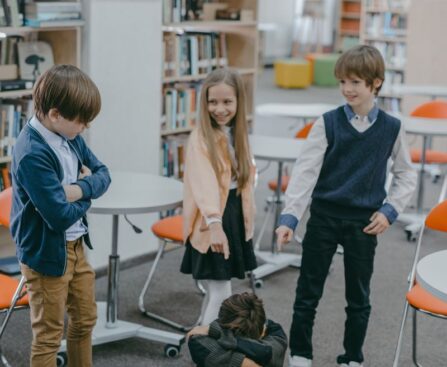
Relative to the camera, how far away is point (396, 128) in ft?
10.9

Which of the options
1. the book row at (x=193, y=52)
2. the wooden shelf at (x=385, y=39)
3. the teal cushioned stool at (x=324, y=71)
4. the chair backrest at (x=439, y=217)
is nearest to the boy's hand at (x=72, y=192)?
the chair backrest at (x=439, y=217)

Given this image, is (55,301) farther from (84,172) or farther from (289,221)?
(289,221)

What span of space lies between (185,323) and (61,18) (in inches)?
67.5

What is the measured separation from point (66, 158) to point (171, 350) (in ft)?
4.28

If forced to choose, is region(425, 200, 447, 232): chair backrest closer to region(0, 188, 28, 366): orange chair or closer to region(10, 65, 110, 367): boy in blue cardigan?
region(10, 65, 110, 367): boy in blue cardigan

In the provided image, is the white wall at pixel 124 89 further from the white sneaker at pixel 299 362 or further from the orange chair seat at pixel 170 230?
the white sneaker at pixel 299 362

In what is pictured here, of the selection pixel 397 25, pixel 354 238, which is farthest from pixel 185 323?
pixel 397 25

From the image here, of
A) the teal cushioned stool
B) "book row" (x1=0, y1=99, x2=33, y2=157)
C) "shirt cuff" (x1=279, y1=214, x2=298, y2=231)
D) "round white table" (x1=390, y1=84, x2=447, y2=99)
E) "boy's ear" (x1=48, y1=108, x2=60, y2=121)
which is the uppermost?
"boy's ear" (x1=48, y1=108, x2=60, y2=121)

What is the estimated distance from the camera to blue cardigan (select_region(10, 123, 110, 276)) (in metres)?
Result: 2.58

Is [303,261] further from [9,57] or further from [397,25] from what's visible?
[397,25]

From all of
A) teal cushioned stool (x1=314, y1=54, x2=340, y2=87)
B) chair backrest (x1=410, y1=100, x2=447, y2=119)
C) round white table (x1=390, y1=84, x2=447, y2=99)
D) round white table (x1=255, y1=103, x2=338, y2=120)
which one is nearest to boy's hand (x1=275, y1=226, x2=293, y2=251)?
round white table (x1=255, y1=103, x2=338, y2=120)

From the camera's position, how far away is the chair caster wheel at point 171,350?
3721mm

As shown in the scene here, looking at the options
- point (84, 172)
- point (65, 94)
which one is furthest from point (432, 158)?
point (65, 94)

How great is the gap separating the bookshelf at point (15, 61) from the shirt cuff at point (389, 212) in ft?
6.55
